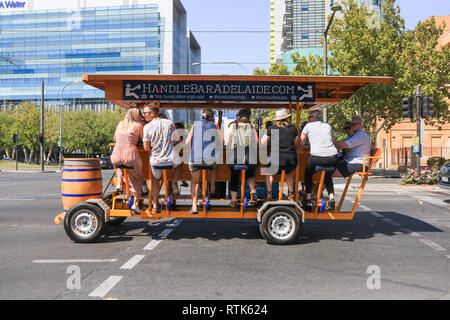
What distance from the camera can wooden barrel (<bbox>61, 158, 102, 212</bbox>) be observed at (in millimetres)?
6945

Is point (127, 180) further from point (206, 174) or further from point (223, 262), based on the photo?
point (223, 262)

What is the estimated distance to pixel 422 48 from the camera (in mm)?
26766

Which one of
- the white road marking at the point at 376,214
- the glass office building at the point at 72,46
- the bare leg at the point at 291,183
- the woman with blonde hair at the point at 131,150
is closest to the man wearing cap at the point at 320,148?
the bare leg at the point at 291,183

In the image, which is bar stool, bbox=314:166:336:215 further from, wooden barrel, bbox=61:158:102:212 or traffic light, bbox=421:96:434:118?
traffic light, bbox=421:96:434:118

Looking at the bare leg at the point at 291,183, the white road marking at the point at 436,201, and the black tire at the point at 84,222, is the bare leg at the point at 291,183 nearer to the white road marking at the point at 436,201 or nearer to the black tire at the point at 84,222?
the black tire at the point at 84,222

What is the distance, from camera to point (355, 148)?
717 cm

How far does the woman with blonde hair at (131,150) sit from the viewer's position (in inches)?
263

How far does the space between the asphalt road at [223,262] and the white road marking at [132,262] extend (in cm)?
1

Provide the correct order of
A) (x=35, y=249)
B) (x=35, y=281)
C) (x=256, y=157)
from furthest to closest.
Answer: (x=256, y=157) < (x=35, y=249) < (x=35, y=281)

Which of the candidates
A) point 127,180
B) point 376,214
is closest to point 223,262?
point 127,180

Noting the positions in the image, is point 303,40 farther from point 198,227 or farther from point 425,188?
point 198,227

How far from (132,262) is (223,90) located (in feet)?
11.3
